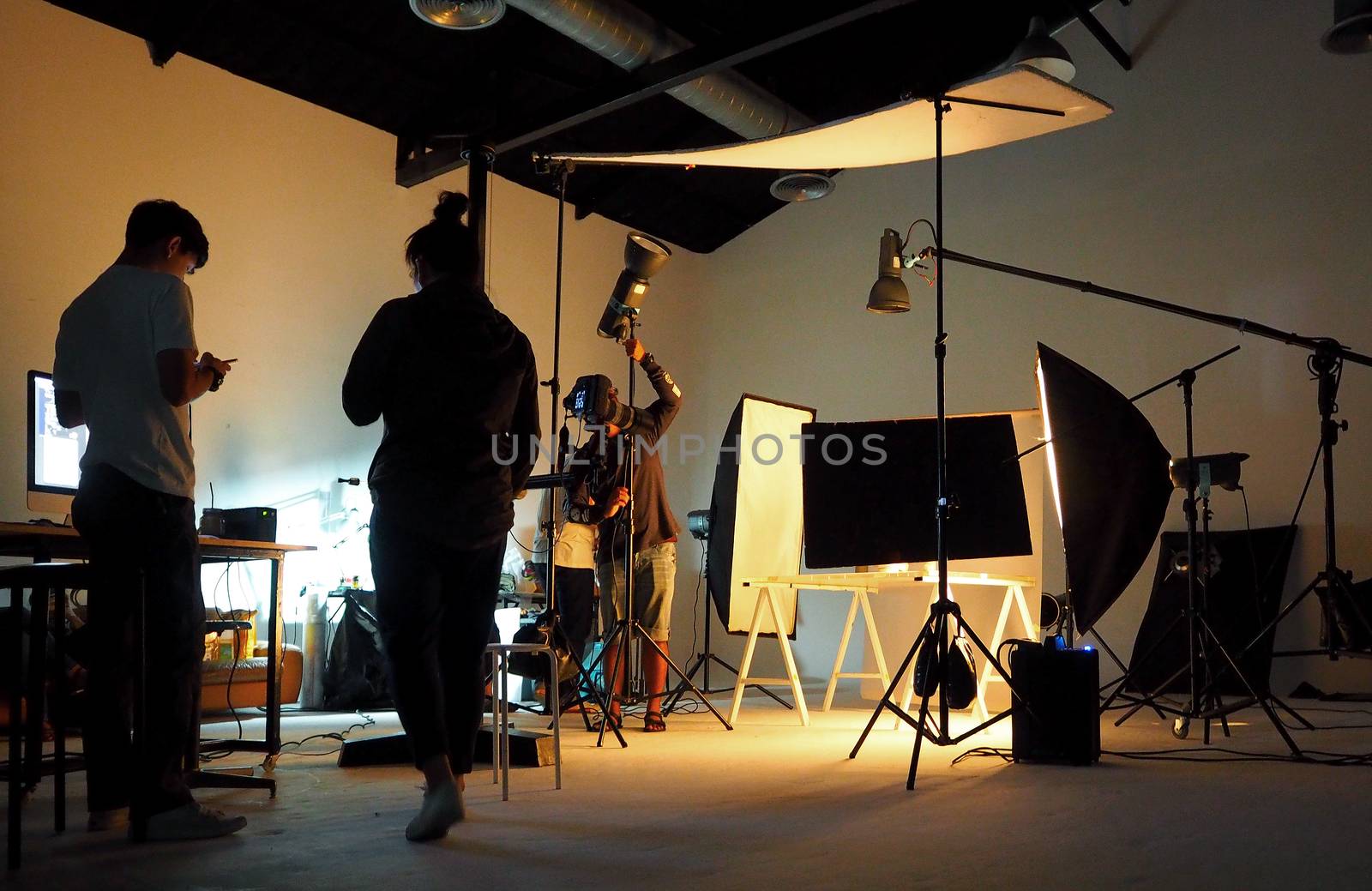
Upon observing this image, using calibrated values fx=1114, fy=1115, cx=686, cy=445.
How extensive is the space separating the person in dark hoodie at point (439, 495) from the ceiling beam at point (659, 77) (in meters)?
3.64

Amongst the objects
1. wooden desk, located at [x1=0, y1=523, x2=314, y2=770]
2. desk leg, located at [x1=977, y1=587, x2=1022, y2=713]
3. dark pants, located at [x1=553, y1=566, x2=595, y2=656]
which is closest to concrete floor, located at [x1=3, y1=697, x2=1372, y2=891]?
wooden desk, located at [x1=0, y1=523, x2=314, y2=770]

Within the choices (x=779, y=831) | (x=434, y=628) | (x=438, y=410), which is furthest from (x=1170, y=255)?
(x=434, y=628)

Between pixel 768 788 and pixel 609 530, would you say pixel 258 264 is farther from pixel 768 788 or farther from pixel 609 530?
pixel 768 788

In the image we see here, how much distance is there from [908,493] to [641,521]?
121 cm

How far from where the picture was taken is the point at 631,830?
7.89ft

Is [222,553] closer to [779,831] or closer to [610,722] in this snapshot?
[610,722]

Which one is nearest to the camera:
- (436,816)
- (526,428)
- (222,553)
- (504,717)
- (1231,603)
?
(436,816)

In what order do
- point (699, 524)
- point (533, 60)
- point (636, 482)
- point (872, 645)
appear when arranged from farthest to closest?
1. point (533, 60)
2. point (699, 524)
3. point (872, 645)
4. point (636, 482)

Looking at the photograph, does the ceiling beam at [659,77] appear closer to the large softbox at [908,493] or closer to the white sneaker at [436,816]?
the large softbox at [908,493]

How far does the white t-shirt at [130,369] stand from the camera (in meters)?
2.40

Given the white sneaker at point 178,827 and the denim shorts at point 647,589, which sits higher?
the denim shorts at point 647,589

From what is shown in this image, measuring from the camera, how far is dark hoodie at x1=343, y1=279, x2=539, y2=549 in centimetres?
241

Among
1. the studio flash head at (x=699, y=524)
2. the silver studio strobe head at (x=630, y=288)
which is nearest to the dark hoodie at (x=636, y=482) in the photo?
the silver studio strobe head at (x=630, y=288)

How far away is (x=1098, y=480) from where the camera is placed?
13.5 ft
